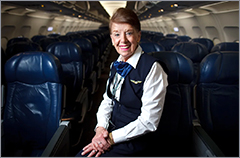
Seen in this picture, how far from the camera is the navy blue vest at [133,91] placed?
125 cm

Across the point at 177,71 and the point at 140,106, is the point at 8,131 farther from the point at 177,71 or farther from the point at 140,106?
the point at 177,71

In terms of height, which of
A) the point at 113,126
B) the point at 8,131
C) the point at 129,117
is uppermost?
the point at 129,117

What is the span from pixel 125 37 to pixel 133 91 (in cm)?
37

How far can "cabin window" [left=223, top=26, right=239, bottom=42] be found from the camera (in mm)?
5816

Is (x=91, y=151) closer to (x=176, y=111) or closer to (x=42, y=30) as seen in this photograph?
(x=176, y=111)

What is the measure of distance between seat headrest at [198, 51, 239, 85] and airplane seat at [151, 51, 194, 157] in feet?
0.51

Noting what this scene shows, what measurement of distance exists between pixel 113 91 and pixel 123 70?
0.19 metres

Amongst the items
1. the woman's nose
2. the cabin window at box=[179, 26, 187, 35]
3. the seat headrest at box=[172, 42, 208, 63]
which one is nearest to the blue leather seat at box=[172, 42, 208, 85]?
the seat headrest at box=[172, 42, 208, 63]

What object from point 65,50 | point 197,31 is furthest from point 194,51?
point 197,31

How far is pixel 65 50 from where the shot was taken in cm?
299

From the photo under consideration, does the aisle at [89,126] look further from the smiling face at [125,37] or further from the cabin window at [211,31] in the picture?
the cabin window at [211,31]

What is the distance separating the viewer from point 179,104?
5.23ft

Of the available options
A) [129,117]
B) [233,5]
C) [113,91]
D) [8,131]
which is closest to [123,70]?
[113,91]

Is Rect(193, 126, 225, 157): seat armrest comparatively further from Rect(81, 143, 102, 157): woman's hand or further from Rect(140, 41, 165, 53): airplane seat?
Rect(140, 41, 165, 53): airplane seat
